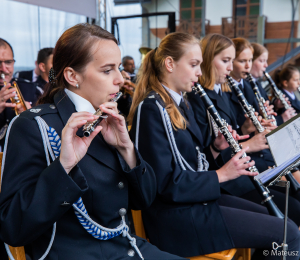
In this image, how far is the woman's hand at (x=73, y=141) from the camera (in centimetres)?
104

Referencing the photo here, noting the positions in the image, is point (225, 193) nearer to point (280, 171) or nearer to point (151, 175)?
point (280, 171)

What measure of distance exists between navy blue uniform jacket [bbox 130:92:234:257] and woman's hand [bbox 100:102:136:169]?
1.21ft

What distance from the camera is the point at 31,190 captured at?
43.1 inches

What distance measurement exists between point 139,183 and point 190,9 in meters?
7.61

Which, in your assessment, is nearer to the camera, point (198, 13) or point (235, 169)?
point (235, 169)

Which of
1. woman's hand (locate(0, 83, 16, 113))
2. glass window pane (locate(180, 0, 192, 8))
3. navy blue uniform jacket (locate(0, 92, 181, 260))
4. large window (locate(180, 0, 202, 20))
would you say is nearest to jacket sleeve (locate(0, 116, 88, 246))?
navy blue uniform jacket (locate(0, 92, 181, 260))

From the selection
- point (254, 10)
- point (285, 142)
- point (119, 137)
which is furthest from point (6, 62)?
point (254, 10)

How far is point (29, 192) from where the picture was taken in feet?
3.58

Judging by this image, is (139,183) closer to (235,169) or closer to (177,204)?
(177,204)

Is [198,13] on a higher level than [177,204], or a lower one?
higher

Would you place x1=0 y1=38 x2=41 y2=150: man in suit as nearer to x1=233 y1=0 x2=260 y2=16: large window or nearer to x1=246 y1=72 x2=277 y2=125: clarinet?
x1=246 y1=72 x2=277 y2=125: clarinet

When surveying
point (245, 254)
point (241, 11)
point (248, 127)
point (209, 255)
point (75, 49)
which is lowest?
point (245, 254)

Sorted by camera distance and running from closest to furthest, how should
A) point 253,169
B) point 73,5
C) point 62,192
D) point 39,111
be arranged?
point 62,192 → point 39,111 → point 253,169 → point 73,5

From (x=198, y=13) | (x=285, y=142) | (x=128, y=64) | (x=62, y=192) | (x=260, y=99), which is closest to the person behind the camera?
(x=62, y=192)
